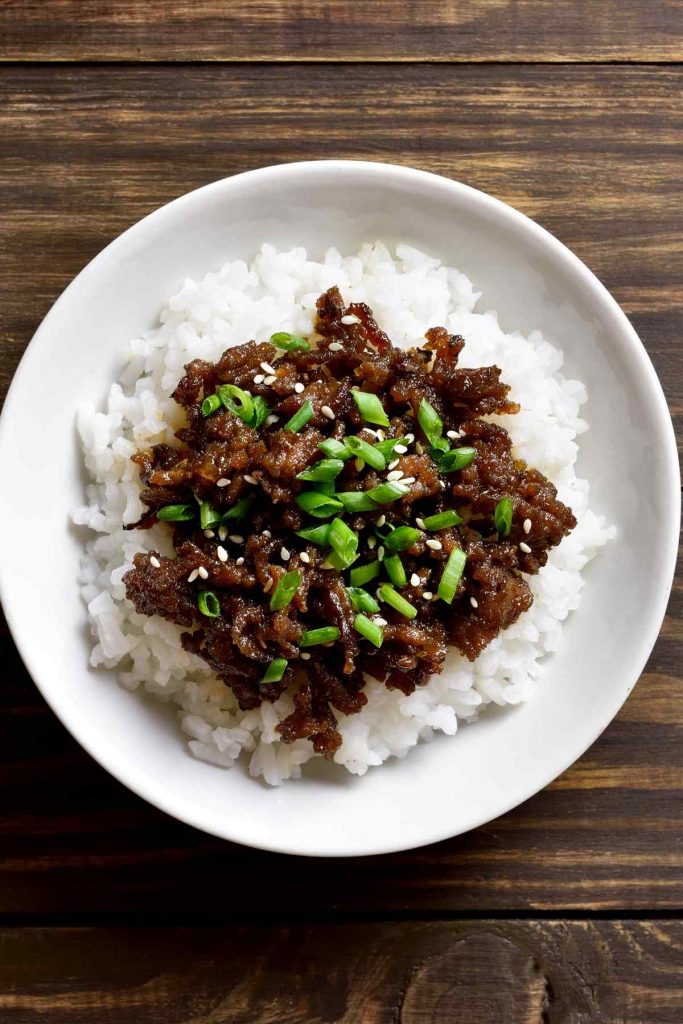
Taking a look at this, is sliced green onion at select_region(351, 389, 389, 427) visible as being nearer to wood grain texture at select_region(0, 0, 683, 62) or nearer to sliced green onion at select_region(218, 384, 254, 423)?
sliced green onion at select_region(218, 384, 254, 423)

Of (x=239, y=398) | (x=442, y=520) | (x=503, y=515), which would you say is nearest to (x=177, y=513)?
(x=239, y=398)

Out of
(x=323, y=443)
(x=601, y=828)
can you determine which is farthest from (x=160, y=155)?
(x=601, y=828)

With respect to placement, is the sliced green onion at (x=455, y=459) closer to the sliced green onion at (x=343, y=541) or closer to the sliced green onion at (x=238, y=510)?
the sliced green onion at (x=343, y=541)

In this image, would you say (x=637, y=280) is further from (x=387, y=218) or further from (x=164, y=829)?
(x=164, y=829)

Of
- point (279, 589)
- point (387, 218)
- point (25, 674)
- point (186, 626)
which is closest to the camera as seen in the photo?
point (279, 589)

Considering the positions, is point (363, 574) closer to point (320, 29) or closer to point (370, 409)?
point (370, 409)

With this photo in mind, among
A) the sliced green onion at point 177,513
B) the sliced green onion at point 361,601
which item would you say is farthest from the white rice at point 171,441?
the sliced green onion at point 361,601
